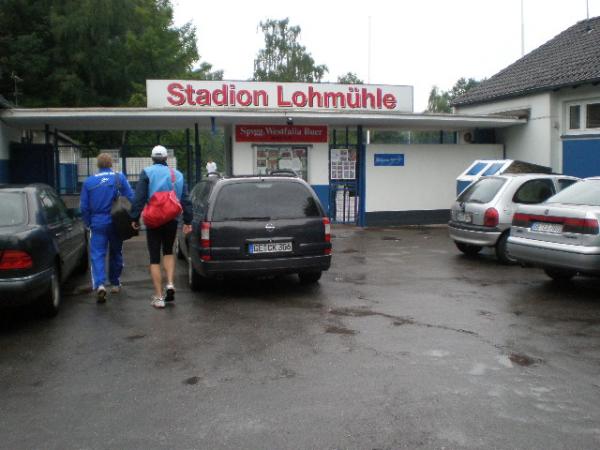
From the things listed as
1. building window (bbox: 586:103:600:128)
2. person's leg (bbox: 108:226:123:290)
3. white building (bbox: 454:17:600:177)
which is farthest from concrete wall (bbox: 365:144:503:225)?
person's leg (bbox: 108:226:123:290)

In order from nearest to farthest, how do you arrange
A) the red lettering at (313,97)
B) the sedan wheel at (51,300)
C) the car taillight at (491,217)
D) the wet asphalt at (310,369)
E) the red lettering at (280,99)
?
the wet asphalt at (310,369) < the sedan wheel at (51,300) < the car taillight at (491,217) < the red lettering at (280,99) < the red lettering at (313,97)

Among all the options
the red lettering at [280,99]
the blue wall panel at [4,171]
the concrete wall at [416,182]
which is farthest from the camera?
the concrete wall at [416,182]

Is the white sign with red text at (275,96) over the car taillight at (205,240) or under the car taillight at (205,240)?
over

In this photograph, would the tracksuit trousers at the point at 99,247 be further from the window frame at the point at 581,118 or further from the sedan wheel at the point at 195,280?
the window frame at the point at 581,118

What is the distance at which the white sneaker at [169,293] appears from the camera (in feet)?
25.6

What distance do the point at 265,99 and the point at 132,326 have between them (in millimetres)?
10808

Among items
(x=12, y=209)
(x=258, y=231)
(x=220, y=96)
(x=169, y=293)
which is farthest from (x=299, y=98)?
(x=12, y=209)

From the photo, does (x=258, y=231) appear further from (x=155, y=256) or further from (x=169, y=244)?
(x=155, y=256)

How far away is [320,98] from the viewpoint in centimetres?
1700

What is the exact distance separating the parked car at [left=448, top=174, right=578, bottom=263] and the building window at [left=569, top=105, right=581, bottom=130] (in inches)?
248

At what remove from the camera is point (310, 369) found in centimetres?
524

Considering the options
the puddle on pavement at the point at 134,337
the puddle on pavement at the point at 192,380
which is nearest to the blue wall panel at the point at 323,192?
the puddle on pavement at the point at 134,337

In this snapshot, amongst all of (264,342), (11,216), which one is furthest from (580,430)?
(11,216)

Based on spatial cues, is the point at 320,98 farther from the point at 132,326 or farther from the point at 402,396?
the point at 402,396
